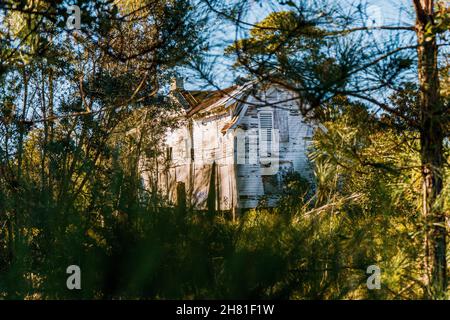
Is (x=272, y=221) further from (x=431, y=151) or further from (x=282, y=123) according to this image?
(x=282, y=123)

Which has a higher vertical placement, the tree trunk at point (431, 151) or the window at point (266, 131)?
the window at point (266, 131)

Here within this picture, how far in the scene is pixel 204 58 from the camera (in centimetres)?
312

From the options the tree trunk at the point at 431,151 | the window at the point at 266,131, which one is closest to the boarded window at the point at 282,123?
the window at the point at 266,131

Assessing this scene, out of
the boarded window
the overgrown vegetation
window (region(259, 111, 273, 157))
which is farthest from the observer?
the boarded window

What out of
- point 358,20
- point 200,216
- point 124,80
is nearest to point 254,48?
point 358,20

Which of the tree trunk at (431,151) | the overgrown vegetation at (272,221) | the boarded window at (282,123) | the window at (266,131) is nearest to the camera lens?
the overgrown vegetation at (272,221)

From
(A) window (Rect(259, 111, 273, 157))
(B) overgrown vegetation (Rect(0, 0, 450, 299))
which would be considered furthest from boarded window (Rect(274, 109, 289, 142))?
(B) overgrown vegetation (Rect(0, 0, 450, 299))

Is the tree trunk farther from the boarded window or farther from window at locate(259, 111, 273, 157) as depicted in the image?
the boarded window

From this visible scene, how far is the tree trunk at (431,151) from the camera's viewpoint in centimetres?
310

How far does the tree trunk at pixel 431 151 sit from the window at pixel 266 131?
1492 cm

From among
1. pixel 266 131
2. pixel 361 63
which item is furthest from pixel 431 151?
pixel 266 131

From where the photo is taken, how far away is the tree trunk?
3.10 metres

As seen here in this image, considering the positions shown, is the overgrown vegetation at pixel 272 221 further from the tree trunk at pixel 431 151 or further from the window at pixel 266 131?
the window at pixel 266 131

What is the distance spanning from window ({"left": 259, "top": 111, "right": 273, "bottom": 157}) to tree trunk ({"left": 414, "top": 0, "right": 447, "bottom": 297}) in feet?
49.0
